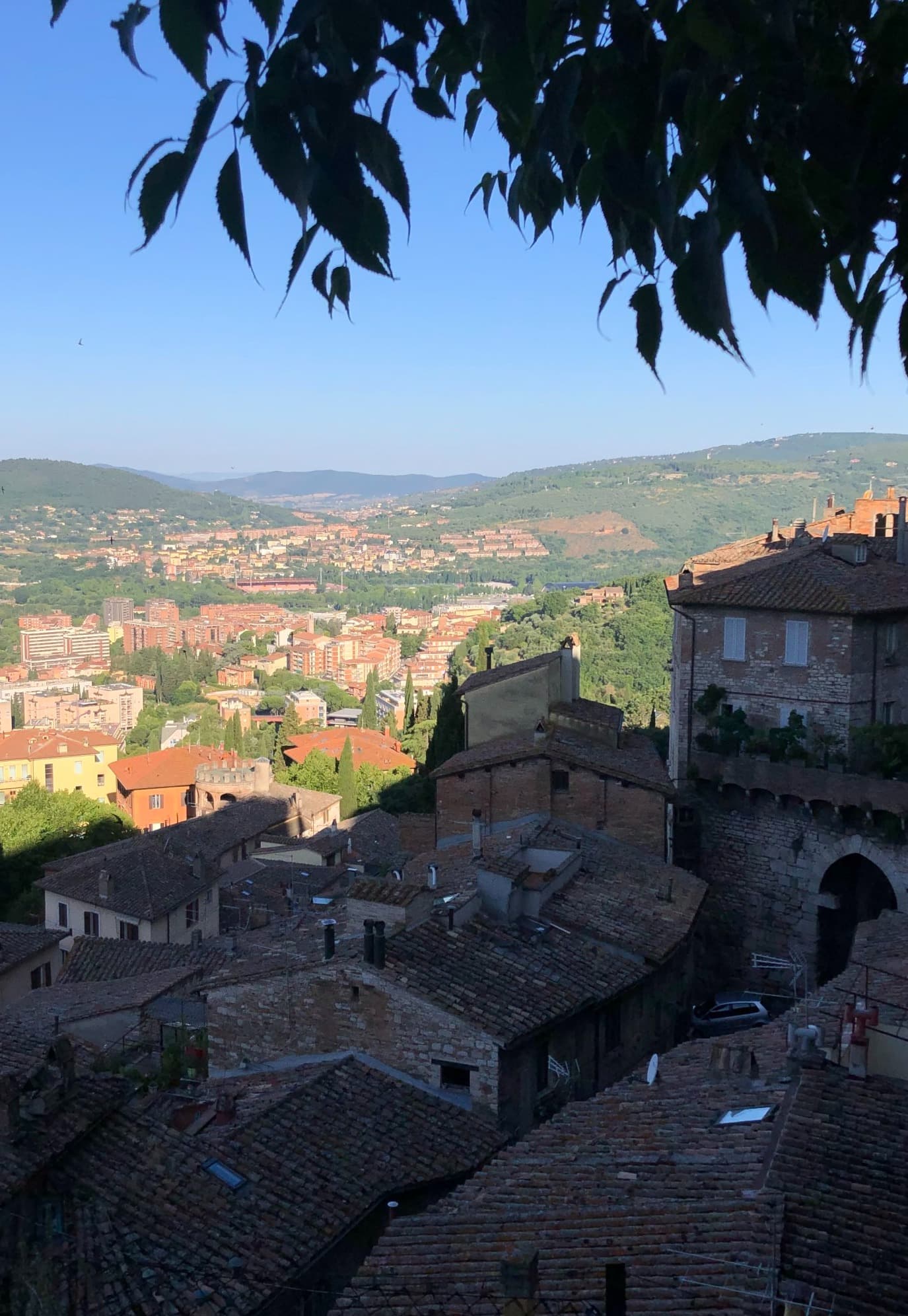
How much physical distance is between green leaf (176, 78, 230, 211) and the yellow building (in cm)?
6022

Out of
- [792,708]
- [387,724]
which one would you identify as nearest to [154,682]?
[387,724]

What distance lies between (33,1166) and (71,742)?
2208 inches

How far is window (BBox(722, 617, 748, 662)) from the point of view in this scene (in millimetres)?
20344

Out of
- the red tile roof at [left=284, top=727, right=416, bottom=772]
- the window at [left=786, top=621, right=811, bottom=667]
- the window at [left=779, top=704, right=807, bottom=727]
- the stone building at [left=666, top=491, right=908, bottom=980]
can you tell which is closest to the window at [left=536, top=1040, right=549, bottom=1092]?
the stone building at [left=666, top=491, right=908, bottom=980]

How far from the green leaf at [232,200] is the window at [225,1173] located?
839cm

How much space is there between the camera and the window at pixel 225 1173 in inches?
366

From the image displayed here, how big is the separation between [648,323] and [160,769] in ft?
179

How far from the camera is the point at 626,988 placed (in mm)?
13203

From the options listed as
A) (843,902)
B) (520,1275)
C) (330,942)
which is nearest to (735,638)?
(843,902)

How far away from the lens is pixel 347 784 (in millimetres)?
47031

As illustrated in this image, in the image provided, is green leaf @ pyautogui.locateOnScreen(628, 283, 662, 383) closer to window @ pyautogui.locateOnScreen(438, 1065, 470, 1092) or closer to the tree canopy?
the tree canopy

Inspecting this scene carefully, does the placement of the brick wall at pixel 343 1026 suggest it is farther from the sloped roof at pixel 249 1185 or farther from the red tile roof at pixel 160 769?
the red tile roof at pixel 160 769

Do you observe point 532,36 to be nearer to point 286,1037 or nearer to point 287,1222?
point 287,1222

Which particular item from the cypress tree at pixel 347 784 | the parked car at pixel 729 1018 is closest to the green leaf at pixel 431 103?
the parked car at pixel 729 1018
